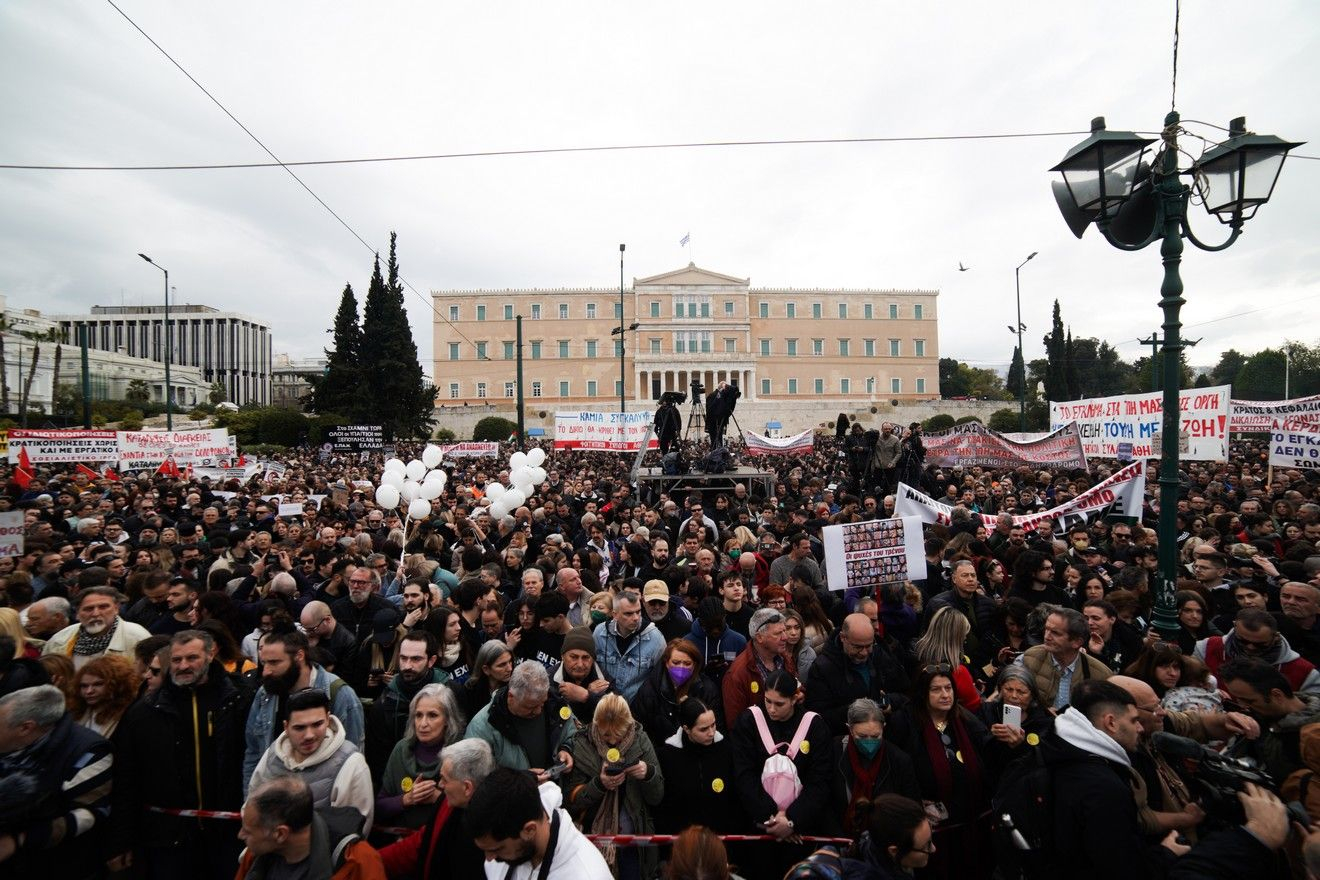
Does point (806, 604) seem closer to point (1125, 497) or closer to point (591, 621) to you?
point (591, 621)

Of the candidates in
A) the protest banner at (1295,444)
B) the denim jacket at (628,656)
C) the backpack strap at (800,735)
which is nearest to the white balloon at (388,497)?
Result: the denim jacket at (628,656)

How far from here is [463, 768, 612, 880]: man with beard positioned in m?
2.16

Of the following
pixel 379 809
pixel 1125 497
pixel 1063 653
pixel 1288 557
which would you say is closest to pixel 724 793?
pixel 379 809

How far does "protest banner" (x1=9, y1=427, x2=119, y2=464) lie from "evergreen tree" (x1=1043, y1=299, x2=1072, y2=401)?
167 feet

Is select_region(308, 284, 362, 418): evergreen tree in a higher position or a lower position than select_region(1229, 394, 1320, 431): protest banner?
higher

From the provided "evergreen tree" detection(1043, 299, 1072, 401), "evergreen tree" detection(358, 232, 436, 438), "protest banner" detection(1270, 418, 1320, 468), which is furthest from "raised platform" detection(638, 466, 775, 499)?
"evergreen tree" detection(1043, 299, 1072, 401)

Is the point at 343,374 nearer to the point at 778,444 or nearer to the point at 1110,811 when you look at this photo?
the point at 778,444

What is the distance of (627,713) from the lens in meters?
3.13

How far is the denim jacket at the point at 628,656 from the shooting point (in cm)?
411

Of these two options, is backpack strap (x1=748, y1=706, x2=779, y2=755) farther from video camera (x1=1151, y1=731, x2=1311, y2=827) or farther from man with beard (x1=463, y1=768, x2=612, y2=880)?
video camera (x1=1151, y1=731, x2=1311, y2=827)

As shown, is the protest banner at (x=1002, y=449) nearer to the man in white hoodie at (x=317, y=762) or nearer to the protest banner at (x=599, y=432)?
the protest banner at (x=599, y=432)

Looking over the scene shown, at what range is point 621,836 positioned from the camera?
10.2 ft

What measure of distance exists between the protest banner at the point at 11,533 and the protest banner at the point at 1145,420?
12728mm

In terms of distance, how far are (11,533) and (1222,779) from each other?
8.73 meters
